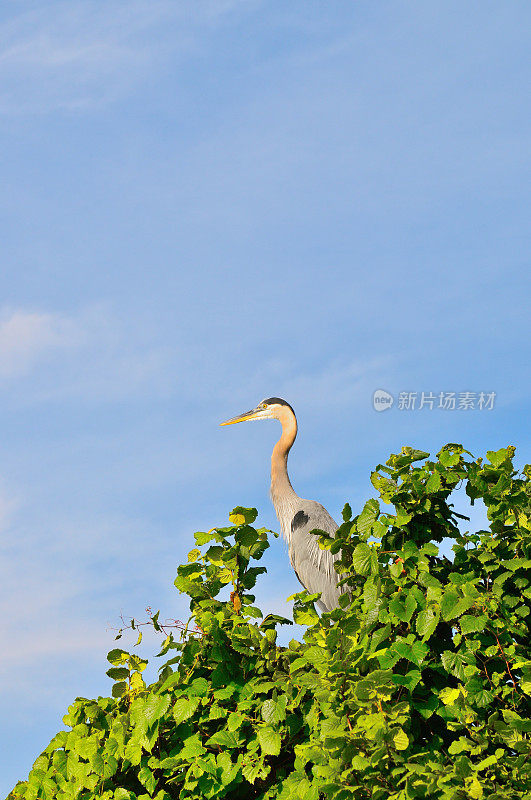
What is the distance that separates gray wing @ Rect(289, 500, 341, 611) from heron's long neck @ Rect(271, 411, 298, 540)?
0.90ft

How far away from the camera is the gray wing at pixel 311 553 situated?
463 inches

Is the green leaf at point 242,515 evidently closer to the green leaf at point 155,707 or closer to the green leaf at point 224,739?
the green leaf at point 155,707

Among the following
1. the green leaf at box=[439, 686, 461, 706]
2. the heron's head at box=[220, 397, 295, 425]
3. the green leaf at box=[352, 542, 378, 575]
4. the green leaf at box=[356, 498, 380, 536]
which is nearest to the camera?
the green leaf at box=[439, 686, 461, 706]

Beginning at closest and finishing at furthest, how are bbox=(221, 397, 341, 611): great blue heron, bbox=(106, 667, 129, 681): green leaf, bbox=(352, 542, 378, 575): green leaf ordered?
bbox=(352, 542, 378, 575): green leaf
bbox=(106, 667, 129, 681): green leaf
bbox=(221, 397, 341, 611): great blue heron

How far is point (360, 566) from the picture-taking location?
4574 mm

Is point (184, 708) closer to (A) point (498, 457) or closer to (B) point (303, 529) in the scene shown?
(A) point (498, 457)

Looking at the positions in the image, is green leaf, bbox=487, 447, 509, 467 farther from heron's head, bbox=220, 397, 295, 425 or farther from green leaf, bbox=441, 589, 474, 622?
heron's head, bbox=220, 397, 295, 425

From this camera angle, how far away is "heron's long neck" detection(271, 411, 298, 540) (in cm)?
1260

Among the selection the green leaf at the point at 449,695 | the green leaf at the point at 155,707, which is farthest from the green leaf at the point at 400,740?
the green leaf at the point at 155,707

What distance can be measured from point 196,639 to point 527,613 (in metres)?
2.19

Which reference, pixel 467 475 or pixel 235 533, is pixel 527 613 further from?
pixel 235 533

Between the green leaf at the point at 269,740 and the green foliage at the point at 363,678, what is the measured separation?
12mm

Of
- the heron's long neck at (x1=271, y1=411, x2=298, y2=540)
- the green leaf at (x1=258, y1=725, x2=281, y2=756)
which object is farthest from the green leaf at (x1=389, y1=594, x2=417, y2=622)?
the heron's long neck at (x1=271, y1=411, x2=298, y2=540)

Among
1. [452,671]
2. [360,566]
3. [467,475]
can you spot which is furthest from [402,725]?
[467,475]
